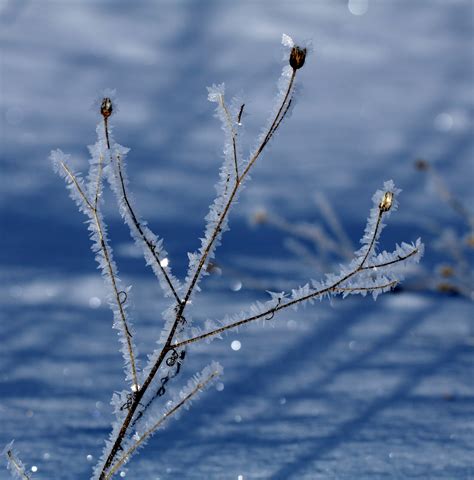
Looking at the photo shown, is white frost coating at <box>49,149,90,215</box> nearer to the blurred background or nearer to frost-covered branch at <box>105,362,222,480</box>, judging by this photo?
the blurred background

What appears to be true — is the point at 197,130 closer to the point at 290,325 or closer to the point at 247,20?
the point at 247,20

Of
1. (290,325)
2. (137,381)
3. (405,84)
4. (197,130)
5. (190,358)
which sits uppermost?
(405,84)

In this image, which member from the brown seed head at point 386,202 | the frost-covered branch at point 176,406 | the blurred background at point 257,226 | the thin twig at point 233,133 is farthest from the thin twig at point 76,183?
the brown seed head at point 386,202

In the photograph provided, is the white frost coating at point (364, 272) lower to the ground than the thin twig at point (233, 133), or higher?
lower

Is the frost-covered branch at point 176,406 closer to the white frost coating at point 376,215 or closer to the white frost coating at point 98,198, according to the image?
the white frost coating at point 98,198

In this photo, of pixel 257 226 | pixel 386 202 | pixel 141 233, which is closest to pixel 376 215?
pixel 386 202

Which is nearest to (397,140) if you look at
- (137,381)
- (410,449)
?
(410,449)

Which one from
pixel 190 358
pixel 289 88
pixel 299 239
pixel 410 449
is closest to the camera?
pixel 289 88

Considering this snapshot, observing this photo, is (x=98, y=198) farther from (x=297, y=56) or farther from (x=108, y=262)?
(x=297, y=56)
